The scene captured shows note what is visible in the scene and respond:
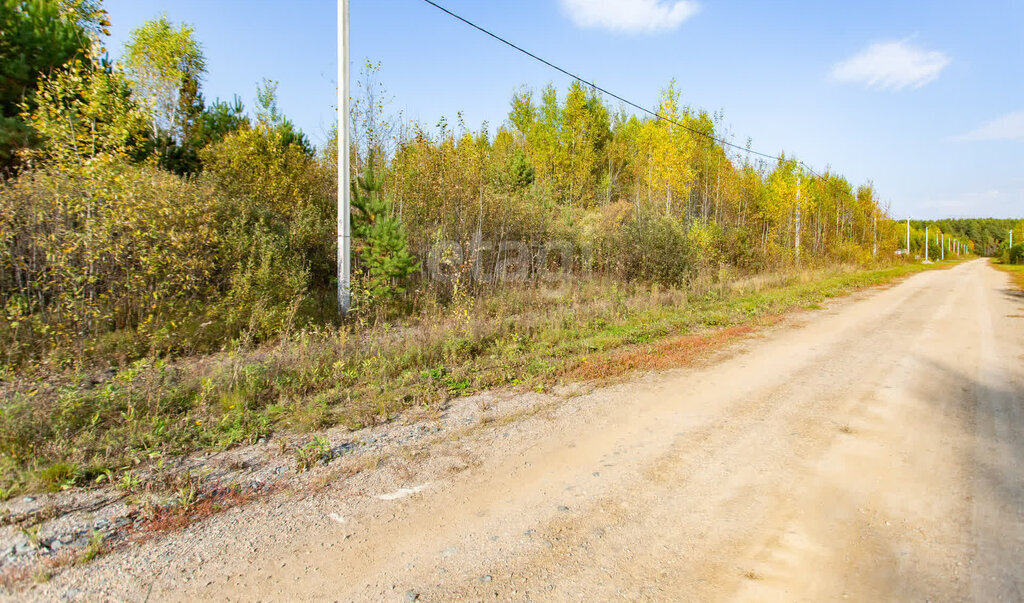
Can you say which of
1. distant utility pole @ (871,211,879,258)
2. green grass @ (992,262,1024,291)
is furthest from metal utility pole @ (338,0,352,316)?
distant utility pole @ (871,211,879,258)

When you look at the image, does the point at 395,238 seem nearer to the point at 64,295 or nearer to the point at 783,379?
the point at 64,295

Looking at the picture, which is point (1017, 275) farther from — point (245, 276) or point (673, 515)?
point (245, 276)

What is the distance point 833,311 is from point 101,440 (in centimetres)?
1420

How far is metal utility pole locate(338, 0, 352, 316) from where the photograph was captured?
880 centimetres

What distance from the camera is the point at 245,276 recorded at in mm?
8734

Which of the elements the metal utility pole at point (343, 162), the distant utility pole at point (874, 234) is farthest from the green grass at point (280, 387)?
the distant utility pole at point (874, 234)

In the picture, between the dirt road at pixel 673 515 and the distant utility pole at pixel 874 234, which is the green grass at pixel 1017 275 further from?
the dirt road at pixel 673 515

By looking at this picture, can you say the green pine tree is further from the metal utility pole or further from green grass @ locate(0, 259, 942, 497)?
green grass @ locate(0, 259, 942, 497)

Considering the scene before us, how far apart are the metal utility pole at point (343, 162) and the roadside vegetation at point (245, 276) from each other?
0.48 metres

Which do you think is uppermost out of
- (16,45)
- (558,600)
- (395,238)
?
(16,45)

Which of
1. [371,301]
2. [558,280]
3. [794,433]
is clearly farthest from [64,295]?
[558,280]

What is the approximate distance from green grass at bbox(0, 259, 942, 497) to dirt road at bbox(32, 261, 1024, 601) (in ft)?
3.96

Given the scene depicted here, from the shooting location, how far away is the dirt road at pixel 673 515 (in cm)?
254

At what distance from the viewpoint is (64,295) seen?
20.8 feet
